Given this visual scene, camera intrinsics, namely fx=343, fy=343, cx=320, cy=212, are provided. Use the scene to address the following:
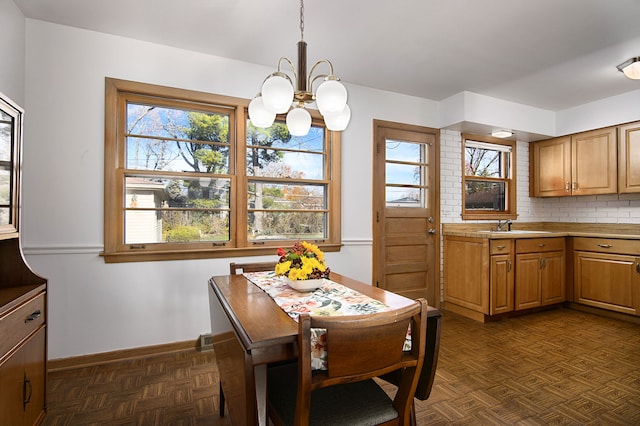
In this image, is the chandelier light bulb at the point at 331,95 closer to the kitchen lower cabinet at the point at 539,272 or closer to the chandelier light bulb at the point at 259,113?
the chandelier light bulb at the point at 259,113

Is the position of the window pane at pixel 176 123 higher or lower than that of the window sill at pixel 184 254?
higher

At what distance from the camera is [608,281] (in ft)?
12.2

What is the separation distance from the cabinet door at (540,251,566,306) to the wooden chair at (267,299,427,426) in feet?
11.3

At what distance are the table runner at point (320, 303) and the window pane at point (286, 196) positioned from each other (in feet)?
4.35

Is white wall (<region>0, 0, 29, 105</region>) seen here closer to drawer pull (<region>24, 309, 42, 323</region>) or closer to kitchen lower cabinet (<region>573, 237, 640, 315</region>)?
drawer pull (<region>24, 309, 42, 323</region>)

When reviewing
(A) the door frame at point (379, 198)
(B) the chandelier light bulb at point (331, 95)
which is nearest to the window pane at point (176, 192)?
(A) the door frame at point (379, 198)

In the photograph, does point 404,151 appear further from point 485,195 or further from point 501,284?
point 501,284

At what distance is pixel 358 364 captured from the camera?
108cm

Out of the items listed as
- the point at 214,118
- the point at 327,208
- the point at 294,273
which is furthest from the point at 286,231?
the point at 294,273

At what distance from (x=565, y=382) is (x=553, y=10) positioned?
251 centimetres

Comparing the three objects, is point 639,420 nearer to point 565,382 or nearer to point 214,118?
point 565,382

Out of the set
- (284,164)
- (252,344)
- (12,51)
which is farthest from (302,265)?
(12,51)

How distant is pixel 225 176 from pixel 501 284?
3.01 m

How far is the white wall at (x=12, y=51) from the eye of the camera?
2086 millimetres
